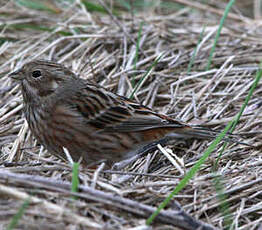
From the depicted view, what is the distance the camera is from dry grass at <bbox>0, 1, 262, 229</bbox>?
→ 9.37ft

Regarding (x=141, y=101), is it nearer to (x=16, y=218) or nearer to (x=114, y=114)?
(x=114, y=114)

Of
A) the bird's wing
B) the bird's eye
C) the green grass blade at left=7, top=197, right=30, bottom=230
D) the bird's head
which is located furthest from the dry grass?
the bird's eye

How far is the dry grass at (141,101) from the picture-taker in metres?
2.86

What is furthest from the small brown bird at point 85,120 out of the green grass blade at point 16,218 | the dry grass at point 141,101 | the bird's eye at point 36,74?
the green grass blade at point 16,218

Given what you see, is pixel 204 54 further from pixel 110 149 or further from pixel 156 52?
pixel 110 149

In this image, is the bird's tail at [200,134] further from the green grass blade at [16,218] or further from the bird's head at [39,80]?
the green grass blade at [16,218]

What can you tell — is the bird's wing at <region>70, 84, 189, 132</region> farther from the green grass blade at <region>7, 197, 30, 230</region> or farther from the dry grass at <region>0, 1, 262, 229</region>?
the green grass blade at <region>7, 197, 30, 230</region>

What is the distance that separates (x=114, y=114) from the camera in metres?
4.00

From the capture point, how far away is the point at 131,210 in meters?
2.82

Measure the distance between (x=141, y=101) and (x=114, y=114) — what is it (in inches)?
40.5

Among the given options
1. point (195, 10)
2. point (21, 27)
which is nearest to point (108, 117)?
point (21, 27)

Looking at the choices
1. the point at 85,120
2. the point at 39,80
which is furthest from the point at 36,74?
the point at 85,120

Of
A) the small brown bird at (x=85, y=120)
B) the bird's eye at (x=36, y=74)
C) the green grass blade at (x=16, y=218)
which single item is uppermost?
the bird's eye at (x=36, y=74)

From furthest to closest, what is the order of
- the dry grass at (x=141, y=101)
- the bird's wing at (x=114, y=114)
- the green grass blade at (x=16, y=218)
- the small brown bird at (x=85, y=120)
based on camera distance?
the bird's wing at (x=114, y=114)
the small brown bird at (x=85, y=120)
the dry grass at (x=141, y=101)
the green grass blade at (x=16, y=218)
